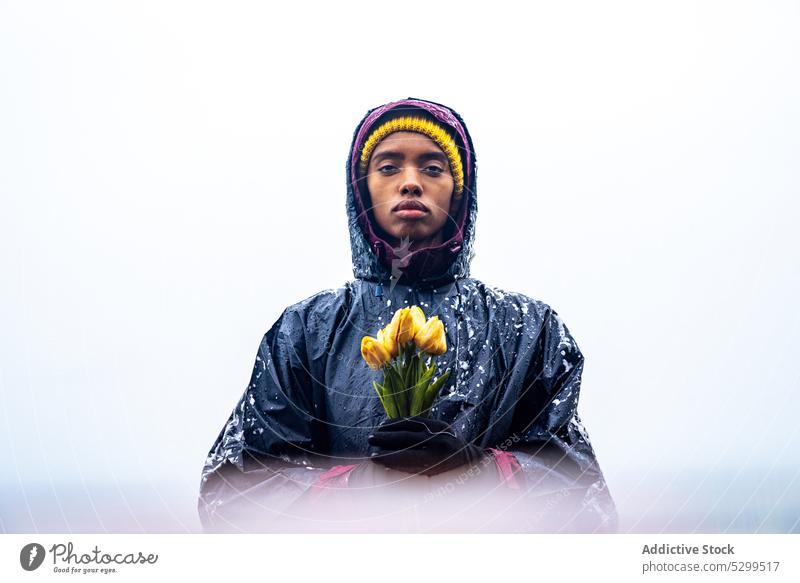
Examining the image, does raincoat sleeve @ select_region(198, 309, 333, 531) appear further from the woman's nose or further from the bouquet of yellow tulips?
the woman's nose

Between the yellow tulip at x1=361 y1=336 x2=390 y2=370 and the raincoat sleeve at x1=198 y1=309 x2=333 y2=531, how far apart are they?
184mm

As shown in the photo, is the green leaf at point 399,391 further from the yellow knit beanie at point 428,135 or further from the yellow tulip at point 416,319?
the yellow knit beanie at point 428,135

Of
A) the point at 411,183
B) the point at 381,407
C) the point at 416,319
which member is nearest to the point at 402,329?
the point at 416,319

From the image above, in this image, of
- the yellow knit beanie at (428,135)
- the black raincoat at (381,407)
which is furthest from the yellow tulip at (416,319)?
the yellow knit beanie at (428,135)

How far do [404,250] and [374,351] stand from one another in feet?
0.85

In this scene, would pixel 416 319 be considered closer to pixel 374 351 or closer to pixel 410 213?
pixel 374 351

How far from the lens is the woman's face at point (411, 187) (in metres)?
1.37

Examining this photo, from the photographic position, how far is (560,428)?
129 cm

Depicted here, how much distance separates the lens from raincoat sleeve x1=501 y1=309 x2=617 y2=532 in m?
1.27

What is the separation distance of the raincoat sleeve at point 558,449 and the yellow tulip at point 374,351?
25cm

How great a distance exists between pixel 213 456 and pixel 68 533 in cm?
29

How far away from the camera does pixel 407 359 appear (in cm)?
120
